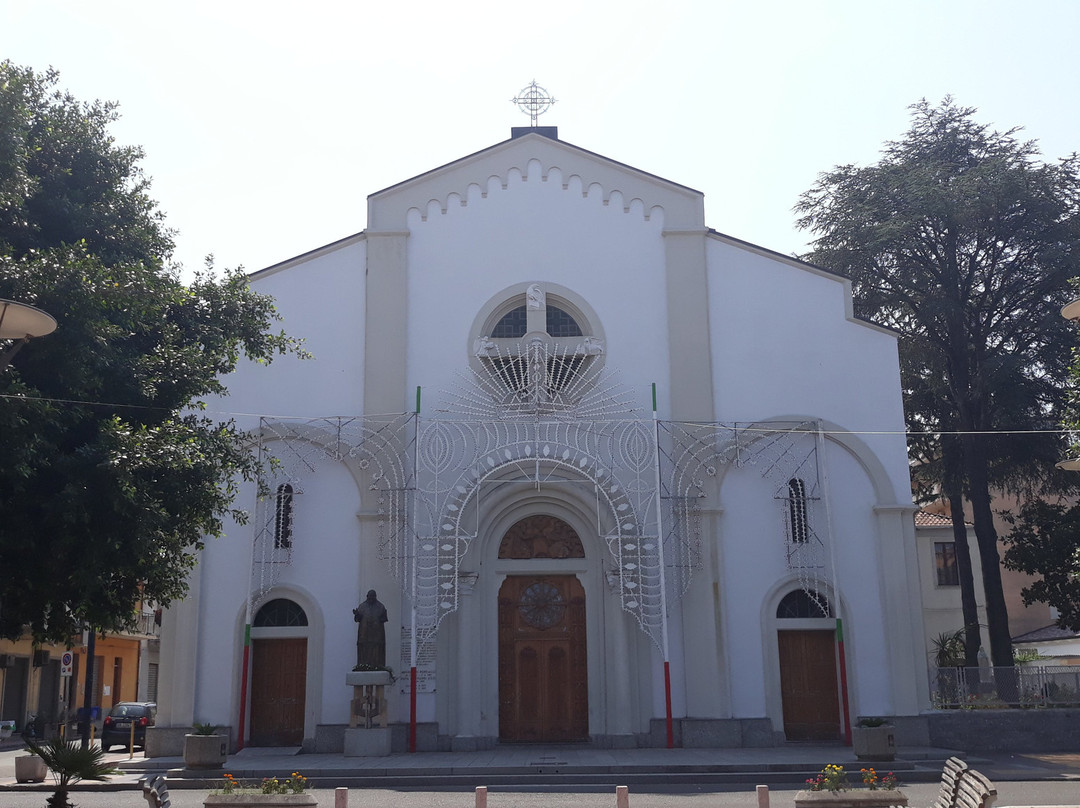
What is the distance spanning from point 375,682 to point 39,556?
7.98 metres

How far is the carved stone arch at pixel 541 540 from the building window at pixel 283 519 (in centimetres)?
412

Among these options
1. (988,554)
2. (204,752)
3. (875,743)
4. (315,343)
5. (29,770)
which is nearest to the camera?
(875,743)

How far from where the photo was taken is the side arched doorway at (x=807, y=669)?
20.4 meters

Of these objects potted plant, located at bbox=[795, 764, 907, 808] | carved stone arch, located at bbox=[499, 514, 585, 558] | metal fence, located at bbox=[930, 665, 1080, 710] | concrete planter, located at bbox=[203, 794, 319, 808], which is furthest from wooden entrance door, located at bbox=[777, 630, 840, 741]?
concrete planter, located at bbox=[203, 794, 319, 808]

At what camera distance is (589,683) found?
20641mm

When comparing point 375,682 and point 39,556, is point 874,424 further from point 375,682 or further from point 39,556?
point 39,556

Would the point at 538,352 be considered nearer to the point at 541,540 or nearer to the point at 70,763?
the point at 541,540

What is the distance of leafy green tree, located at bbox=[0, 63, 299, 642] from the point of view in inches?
457

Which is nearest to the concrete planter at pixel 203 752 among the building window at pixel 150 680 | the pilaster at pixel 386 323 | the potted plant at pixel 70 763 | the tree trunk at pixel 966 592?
the pilaster at pixel 386 323

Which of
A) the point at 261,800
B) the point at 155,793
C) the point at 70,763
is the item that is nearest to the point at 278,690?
the point at 70,763

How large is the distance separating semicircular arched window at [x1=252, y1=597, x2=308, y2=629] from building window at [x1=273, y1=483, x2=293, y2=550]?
108 cm

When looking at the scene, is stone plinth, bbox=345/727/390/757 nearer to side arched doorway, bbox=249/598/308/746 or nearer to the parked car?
side arched doorway, bbox=249/598/308/746

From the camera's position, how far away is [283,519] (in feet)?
69.3

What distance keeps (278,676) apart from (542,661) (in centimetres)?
505
